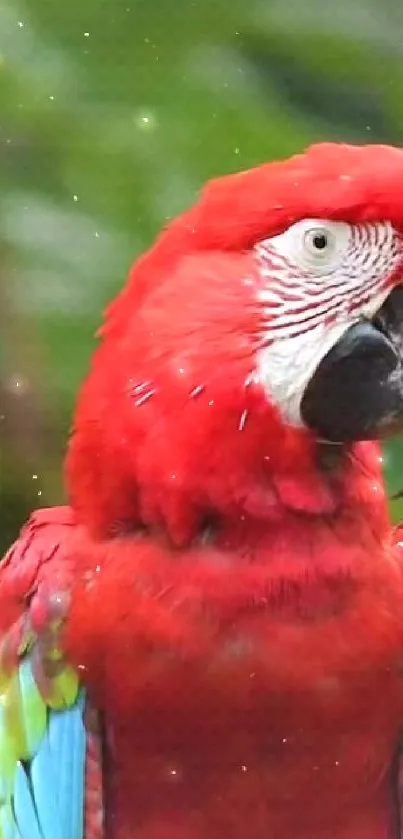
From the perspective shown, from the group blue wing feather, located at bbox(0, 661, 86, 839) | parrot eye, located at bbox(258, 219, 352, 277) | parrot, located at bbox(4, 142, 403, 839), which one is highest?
parrot eye, located at bbox(258, 219, 352, 277)

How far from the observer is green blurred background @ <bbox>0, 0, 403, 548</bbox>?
1230 millimetres

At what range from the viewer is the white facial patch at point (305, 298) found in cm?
73

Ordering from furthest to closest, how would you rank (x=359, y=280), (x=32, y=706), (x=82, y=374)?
1. (x=82, y=374)
2. (x=32, y=706)
3. (x=359, y=280)

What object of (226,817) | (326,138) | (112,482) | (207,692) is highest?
(326,138)

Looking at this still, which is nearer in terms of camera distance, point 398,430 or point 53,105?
point 398,430

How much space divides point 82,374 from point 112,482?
16.1 inches

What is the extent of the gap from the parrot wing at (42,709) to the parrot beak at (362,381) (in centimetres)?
22

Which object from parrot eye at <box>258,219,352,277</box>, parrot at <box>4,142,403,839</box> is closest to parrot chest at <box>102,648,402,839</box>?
parrot at <box>4,142,403,839</box>

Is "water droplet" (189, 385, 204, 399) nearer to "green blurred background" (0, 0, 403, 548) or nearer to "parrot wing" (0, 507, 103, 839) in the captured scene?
"parrot wing" (0, 507, 103, 839)

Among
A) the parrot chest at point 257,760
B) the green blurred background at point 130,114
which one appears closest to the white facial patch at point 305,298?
the parrot chest at point 257,760

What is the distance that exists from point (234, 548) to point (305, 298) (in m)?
0.17

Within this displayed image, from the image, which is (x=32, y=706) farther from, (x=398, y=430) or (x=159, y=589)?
(x=398, y=430)

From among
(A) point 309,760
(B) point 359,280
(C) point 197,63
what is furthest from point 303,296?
(C) point 197,63

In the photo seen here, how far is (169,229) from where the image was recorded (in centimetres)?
81
